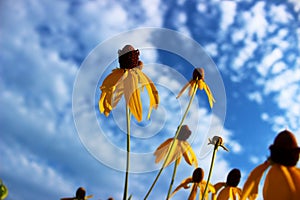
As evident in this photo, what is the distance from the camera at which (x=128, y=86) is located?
2.49 m

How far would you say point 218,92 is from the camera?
2.38 meters

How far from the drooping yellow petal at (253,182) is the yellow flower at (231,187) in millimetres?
1263

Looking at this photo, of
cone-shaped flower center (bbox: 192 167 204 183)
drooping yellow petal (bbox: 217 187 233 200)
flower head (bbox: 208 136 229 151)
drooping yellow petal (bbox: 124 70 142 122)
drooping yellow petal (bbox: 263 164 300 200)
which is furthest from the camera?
cone-shaped flower center (bbox: 192 167 204 183)

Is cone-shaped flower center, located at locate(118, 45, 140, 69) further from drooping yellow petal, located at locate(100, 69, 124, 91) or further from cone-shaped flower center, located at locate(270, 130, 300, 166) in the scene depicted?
cone-shaped flower center, located at locate(270, 130, 300, 166)

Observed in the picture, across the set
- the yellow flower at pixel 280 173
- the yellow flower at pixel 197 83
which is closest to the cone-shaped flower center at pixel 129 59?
the yellow flower at pixel 197 83

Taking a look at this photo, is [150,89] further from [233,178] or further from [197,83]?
[233,178]

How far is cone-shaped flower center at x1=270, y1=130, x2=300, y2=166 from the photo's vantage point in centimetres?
177

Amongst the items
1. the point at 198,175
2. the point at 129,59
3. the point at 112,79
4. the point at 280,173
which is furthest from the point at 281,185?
the point at 198,175

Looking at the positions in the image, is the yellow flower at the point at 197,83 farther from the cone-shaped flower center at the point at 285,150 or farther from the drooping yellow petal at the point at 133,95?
the cone-shaped flower center at the point at 285,150

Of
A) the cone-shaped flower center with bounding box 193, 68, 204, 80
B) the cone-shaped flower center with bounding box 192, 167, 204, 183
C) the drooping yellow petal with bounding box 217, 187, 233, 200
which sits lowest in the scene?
the drooping yellow petal with bounding box 217, 187, 233, 200

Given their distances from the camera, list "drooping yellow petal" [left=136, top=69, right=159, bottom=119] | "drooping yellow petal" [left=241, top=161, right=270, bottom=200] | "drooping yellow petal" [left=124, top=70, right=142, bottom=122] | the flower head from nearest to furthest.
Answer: "drooping yellow petal" [left=241, top=161, right=270, bottom=200] → "drooping yellow petal" [left=124, top=70, right=142, bottom=122] → "drooping yellow petal" [left=136, top=69, right=159, bottom=119] → the flower head

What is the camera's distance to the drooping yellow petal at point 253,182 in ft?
5.63

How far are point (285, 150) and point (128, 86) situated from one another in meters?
1.18

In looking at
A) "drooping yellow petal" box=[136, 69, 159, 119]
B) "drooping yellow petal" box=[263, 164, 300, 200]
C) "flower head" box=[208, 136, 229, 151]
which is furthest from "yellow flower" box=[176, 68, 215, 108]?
"drooping yellow petal" box=[263, 164, 300, 200]
